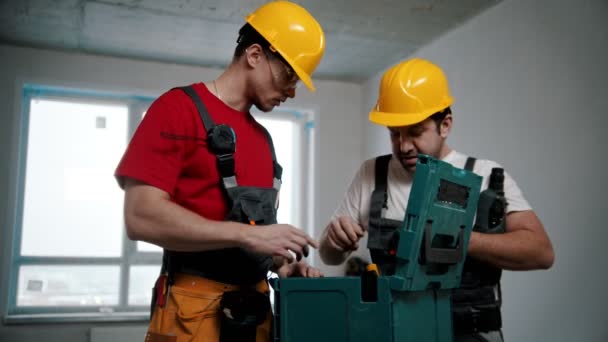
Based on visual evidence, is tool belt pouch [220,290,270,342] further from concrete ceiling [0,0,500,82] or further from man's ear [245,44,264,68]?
concrete ceiling [0,0,500,82]

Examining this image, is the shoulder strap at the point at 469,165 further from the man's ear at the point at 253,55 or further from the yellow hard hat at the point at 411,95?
the man's ear at the point at 253,55

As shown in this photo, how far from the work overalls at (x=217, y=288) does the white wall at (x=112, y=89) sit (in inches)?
117

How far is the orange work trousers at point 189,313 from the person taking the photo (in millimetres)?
1090

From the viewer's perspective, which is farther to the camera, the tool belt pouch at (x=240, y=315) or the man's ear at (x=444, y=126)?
the man's ear at (x=444, y=126)

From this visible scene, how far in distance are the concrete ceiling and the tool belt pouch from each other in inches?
87.8

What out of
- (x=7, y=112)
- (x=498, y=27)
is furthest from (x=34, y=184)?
(x=498, y=27)

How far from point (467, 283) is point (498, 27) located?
200 cm

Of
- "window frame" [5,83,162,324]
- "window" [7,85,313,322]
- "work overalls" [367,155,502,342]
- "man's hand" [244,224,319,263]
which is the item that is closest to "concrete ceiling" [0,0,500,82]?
"window frame" [5,83,162,324]

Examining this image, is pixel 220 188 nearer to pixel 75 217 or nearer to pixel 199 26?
pixel 199 26

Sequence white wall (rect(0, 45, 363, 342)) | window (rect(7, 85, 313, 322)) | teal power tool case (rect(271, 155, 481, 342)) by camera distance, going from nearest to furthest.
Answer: teal power tool case (rect(271, 155, 481, 342)), white wall (rect(0, 45, 363, 342)), window (rect(7, 85, 313, 322))

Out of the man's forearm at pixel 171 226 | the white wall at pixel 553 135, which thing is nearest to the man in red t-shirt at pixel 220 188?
the man's forearm at pixel 171 226

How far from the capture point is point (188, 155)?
1112mm

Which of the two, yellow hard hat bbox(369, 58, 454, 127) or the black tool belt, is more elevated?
yellow hard hat bbox(369, 58, 454, 127)

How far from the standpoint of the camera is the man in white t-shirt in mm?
1323
